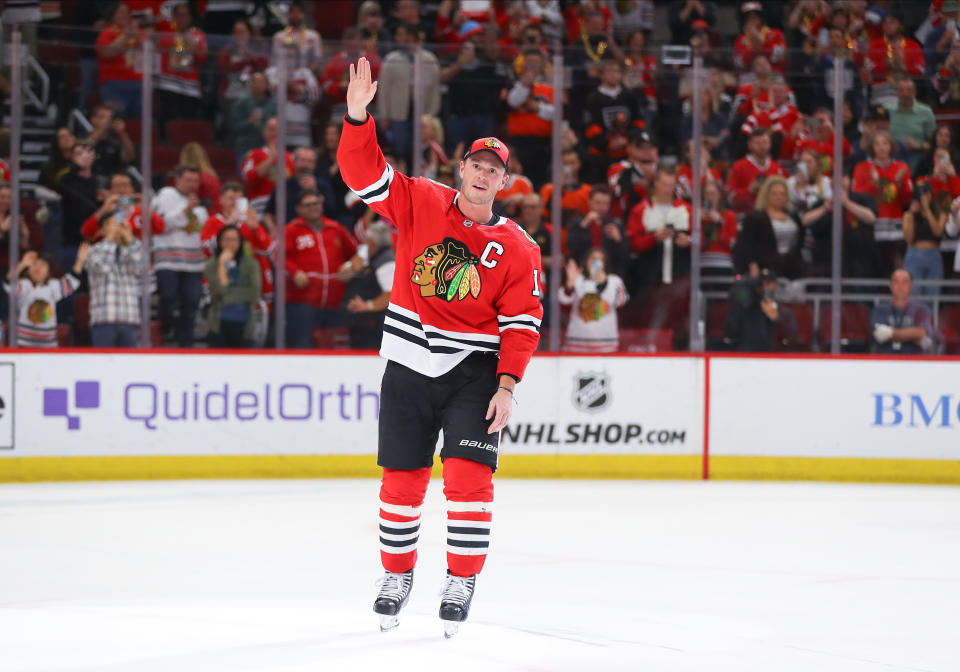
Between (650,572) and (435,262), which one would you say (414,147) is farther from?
(435,262)

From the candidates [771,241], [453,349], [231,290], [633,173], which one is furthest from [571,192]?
[453,349]

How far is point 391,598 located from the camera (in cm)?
400

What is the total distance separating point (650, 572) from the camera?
17.2ft

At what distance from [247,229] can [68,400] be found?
5.08ft

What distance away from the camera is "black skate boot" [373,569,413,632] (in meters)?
3.97

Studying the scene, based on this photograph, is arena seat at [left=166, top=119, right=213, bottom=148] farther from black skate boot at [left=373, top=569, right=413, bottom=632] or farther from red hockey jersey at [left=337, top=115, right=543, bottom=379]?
black skate boot at [left=373, top=569, right=413, bottom=632]

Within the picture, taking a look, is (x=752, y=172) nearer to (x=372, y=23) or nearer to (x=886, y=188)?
(x=886, y=188)

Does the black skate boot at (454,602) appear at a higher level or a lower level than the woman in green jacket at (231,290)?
lower

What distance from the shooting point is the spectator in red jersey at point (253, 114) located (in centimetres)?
852

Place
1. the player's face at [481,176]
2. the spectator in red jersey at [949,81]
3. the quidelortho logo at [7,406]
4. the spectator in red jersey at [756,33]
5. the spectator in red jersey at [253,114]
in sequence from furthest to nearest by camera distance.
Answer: the spectator in red jersey at [756,33]
the spectator in red jersey at [949,81]
the spectator in red jersey at [253,114]
the quidelortho logo at [7,406]
the player's face at [481,176]

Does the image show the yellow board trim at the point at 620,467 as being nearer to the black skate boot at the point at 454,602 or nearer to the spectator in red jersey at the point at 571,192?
the spectator in red jersey at the point at 571,192

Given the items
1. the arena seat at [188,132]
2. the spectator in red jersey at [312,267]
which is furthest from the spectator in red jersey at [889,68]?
the arena seat at [188,132]

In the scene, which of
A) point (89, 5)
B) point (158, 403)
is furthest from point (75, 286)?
point (89, 5)

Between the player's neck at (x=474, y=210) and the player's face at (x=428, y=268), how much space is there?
0.14m
